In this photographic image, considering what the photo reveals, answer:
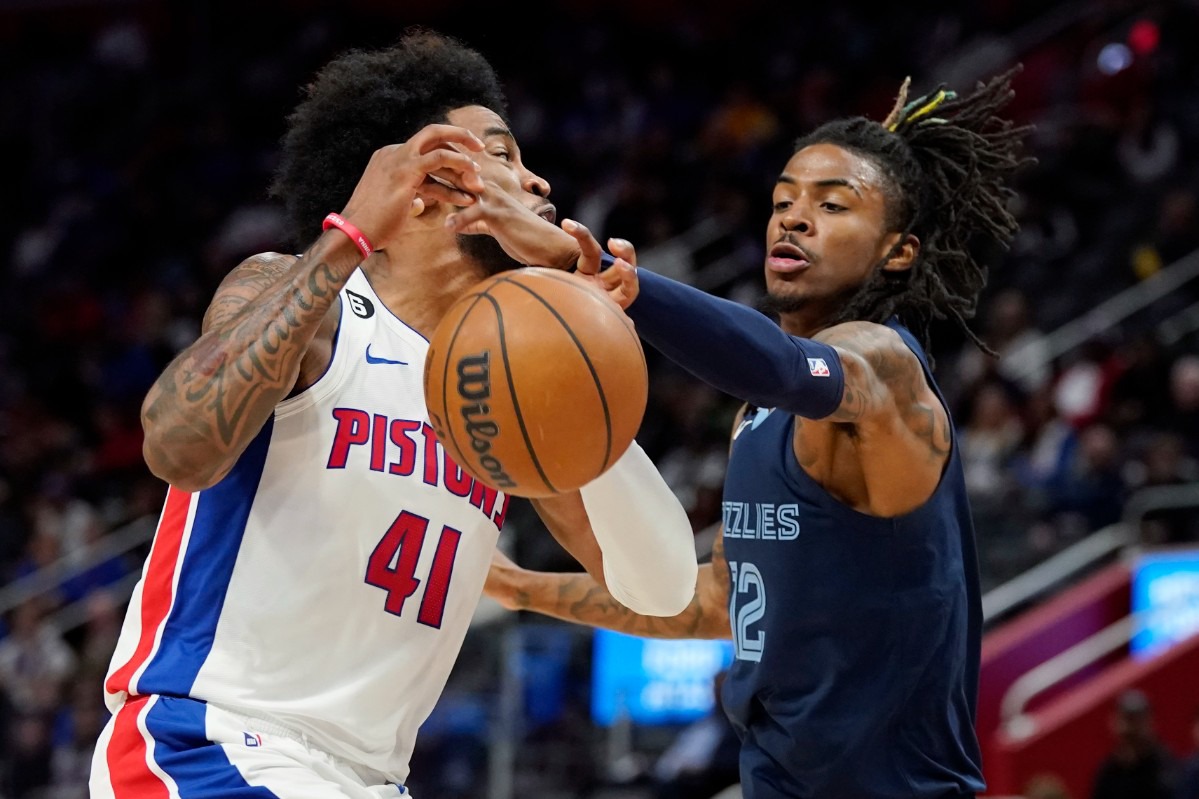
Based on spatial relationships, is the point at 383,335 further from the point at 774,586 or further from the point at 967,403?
the point at 967,403

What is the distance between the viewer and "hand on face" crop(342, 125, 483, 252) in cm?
298

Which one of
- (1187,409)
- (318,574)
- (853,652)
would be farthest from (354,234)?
(1187,409)

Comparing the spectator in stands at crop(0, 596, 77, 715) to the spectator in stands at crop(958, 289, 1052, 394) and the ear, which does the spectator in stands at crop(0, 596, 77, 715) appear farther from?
the ear

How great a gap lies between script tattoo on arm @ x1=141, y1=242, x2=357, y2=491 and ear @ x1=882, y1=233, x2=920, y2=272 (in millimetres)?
1534

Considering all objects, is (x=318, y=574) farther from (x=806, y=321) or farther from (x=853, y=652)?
(x=806, y=321)

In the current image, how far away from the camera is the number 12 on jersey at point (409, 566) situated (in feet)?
10.5

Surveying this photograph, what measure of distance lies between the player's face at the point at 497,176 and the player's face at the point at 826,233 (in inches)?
25.9

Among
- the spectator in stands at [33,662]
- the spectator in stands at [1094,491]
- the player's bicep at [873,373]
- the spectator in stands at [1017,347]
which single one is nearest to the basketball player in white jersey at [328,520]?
the player's bicep at [873,373]

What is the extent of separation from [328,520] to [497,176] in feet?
2.69

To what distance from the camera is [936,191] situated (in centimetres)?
416

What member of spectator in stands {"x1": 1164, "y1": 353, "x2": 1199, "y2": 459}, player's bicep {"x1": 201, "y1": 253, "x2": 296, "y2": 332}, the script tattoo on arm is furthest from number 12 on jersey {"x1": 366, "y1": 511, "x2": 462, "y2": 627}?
spectator in stands {"x1": 1164, "y1": 353, "x2": 1199, "y2": 459}

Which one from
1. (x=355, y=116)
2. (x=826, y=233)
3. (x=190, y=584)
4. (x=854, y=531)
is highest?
(x=355, y=116)

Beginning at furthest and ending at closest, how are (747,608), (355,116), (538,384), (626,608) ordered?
(626,608) < (355,116) < (747,608) < (538,384)

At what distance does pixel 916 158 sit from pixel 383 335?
5.26 ft
